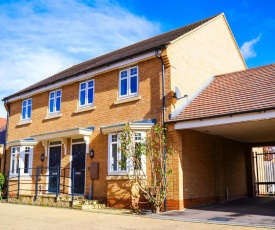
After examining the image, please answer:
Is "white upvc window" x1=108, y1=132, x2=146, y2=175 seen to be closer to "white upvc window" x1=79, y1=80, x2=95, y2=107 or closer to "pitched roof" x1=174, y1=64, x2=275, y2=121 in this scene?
"pitched roof" x1=174, y1=64, x2=275, y2=121

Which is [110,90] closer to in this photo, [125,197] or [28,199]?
[125,197]

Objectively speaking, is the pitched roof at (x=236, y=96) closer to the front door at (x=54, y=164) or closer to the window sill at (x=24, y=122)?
the front door at (x=54, y=164)

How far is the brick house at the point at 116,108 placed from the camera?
1271 cm

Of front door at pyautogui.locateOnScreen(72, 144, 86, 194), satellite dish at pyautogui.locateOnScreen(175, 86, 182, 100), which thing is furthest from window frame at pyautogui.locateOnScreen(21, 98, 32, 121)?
satellite dish at pyautogui.locateOnScreen(175, 86, 182, 100)

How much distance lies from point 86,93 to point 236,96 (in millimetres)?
7004

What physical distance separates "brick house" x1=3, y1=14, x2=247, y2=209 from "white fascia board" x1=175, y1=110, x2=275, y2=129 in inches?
21.1

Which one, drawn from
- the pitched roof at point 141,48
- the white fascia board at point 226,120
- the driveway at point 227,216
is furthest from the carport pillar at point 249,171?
the white fascia board at point 226,120

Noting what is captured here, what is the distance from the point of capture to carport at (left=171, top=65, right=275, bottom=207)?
11.1 m

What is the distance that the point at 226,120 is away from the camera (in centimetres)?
1102

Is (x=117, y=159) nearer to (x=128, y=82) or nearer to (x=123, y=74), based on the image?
(x=128, y=82)

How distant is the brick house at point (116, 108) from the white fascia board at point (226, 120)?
1.76 ft

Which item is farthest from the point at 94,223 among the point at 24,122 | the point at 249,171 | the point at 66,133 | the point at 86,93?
the point at 24,122

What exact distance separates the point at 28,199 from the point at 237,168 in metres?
10.1

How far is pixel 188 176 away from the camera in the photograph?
12.6 metres
